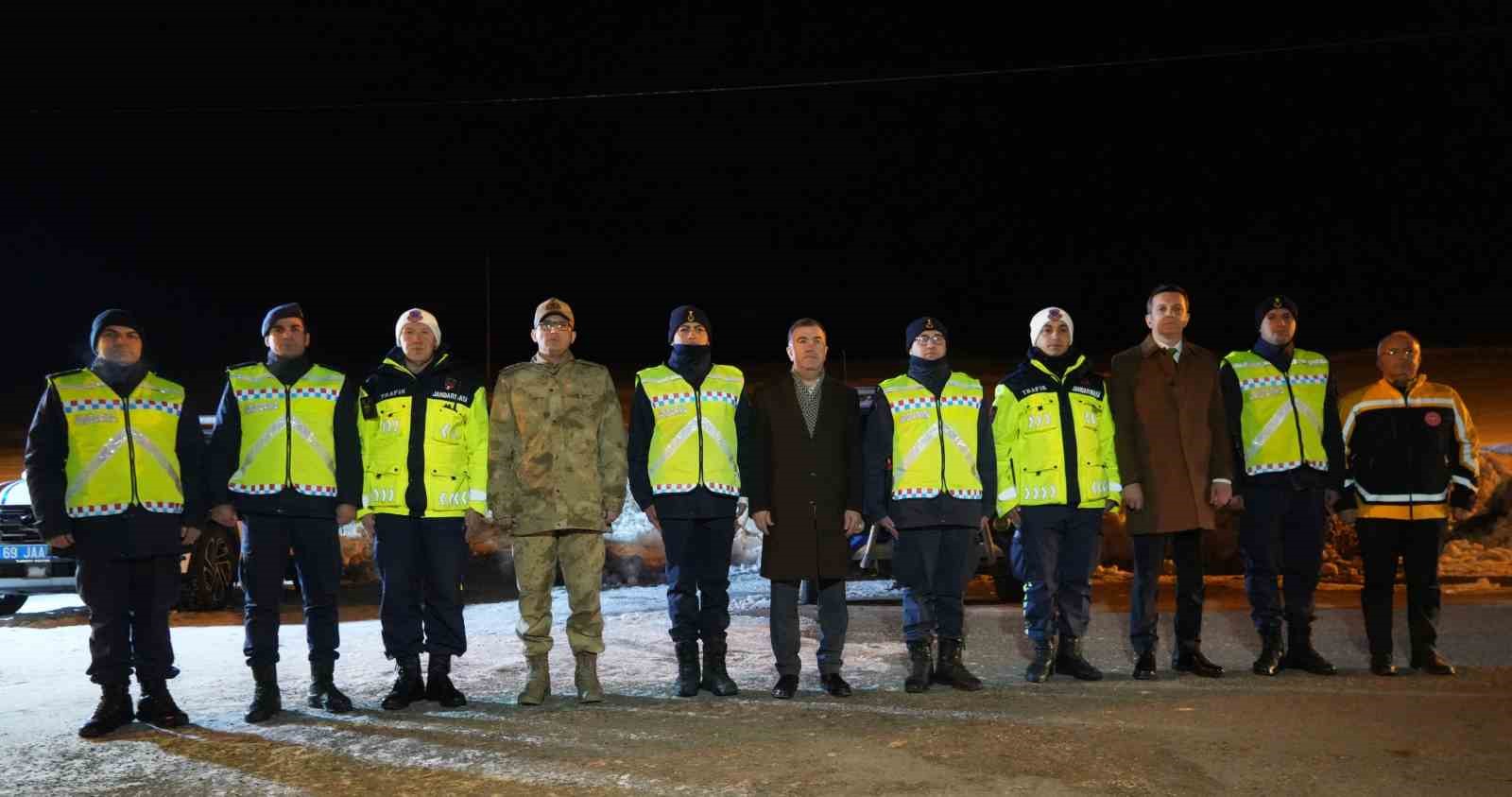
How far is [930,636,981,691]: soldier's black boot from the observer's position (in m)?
7.49

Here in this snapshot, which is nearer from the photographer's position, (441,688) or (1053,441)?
(441,688)

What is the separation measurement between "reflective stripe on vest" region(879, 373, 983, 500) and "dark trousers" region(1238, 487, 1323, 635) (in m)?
1.76

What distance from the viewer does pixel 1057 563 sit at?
804 cm

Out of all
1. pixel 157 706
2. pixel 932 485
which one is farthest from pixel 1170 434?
pixel 157 706

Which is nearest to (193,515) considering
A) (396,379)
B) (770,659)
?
(396,379)

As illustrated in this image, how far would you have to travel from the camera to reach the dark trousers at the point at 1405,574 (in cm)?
787

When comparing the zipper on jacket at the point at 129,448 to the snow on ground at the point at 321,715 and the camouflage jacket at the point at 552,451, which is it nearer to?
the snow on ground at the point at 321,715

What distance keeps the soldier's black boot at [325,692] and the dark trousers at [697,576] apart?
1.83 metres

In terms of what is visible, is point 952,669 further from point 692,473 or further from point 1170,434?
point 1170,434

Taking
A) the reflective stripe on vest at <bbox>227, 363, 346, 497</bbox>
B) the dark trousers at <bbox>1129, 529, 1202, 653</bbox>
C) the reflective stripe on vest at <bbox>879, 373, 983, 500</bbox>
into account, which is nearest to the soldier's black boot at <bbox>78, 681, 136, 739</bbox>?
the reflective stripe on vest at <bbox>227, 363, 346, 497</bbox>

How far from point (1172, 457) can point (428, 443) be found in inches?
173

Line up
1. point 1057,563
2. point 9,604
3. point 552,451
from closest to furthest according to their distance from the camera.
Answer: point 552,451
point 1057,563
point 9,604

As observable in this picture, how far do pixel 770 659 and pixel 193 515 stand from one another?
3574mm

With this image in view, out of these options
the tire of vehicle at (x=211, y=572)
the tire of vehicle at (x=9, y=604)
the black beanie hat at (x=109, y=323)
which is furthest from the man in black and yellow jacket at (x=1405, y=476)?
the tire of vehicle at (x=9, y=604)
